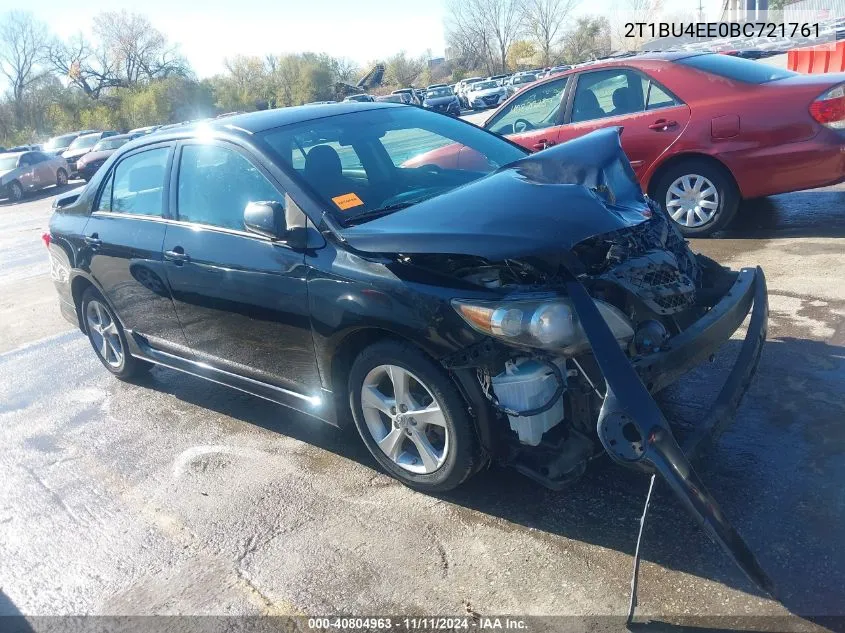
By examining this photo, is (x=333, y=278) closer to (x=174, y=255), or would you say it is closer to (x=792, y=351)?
(x=174, y=255)

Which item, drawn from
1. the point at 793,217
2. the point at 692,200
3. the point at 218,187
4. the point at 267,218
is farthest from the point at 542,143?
the point at 267,218

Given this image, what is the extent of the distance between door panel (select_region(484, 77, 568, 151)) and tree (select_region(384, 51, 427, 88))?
76.5 meters

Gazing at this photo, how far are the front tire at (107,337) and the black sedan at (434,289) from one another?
1.87 feet

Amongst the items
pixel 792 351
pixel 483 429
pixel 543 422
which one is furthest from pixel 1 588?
pixel 792 351

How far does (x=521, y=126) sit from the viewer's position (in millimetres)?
8008

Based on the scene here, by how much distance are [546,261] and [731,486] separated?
4.26 feet

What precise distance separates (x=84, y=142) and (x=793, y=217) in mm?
30129

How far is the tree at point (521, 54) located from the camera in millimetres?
81688

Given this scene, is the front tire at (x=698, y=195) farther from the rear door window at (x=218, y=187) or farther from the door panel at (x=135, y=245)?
the door panel at (x=135, y=245)

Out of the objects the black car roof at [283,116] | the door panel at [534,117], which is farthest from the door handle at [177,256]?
the door panel at [534,117]

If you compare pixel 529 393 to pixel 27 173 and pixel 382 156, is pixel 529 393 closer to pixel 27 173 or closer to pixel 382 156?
pixel 382 156

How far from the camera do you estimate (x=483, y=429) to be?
3.13 meters

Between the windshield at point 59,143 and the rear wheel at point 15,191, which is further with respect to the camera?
the windshield at point 59,143

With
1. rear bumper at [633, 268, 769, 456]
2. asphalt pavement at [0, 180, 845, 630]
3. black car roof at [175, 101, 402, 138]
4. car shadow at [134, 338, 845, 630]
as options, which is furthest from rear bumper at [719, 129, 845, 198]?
black car roof at [175, 101, 402, 138]
